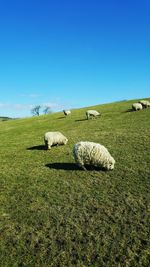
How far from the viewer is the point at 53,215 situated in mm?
14578

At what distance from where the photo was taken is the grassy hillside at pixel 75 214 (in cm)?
1166

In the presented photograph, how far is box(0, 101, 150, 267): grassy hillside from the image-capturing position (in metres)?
11.7

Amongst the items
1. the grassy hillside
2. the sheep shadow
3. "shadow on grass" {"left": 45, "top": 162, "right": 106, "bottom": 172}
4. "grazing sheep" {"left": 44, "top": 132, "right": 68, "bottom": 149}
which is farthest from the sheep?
"grazing sheep" {"left": 44, "top": 132, "right": 68, "bottom": 149}

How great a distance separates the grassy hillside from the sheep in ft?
1.88

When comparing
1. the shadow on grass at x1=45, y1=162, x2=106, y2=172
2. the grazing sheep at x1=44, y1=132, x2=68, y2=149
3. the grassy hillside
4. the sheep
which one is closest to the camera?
the grassy hillside

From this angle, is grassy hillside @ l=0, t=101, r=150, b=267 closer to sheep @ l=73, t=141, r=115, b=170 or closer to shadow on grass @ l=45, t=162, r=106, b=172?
shadow on grass @ l=45, t=162, r=106, b=172

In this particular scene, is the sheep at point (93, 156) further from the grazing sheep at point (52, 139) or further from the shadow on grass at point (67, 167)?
the grazing sheep at point (52, 139)

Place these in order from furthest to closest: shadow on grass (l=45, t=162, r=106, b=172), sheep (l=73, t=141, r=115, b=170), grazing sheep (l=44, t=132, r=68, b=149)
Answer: grazing sheep (l=44, t=132, r=68, b=149) → shadow on grass (l=45, t=162, r=106, b=172) → sheep (l=73, t=141, r=115, b=170)

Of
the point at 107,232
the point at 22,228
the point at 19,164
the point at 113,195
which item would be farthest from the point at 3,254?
the point at 19,164

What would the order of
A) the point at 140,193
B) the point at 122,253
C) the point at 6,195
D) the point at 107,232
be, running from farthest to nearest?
the point at 6,195 → the point at 140,193 → the point at 107,232 → the point at 122,253

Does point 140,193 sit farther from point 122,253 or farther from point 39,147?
point 39,147

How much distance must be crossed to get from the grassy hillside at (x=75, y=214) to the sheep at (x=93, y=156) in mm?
572

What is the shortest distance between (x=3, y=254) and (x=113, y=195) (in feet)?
22.5

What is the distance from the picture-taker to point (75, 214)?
14484 millimetres
